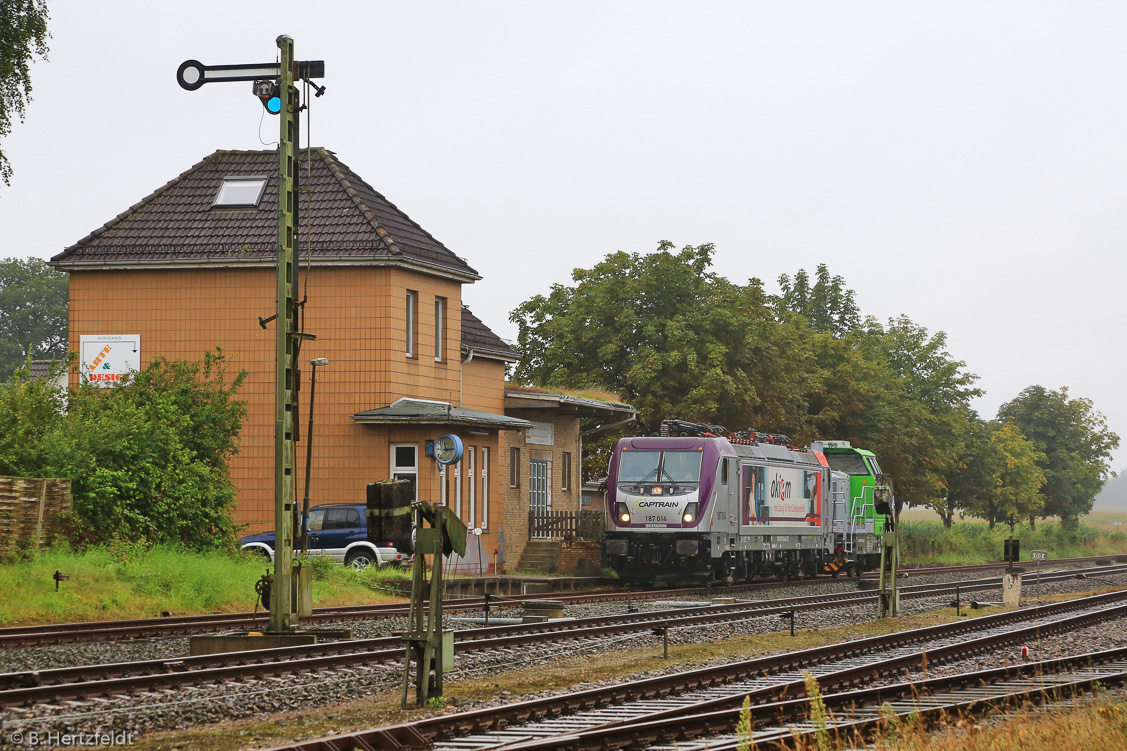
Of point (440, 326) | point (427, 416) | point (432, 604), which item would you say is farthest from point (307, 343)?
point (432, 604)

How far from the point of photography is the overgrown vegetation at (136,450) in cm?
2356

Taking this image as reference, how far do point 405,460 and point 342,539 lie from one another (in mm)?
3054

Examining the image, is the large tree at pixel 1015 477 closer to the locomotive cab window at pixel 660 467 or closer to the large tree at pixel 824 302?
the large tree at pixel 824 302

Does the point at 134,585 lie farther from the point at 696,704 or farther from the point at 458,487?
the point at 696,704

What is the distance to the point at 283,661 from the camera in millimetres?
13789

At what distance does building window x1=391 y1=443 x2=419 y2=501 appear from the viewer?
3180cm

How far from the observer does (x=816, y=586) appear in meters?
34.5

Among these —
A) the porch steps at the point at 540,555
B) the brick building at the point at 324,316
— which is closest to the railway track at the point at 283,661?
the brick building at the point at 324,316

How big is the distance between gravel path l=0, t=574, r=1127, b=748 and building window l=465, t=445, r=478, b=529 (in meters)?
9.80

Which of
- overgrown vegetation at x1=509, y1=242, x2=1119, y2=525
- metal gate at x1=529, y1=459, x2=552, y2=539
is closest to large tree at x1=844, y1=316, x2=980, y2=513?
overgrown vegetation at x1=509, y1=242, x2=1119, y2=525

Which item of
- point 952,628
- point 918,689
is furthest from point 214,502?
point 918,689

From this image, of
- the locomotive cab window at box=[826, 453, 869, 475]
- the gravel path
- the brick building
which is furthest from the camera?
the locomotive cab window at box=[826, 453, 869, 475]

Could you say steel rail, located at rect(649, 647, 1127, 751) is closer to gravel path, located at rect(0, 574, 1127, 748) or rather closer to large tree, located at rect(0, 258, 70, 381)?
gravel path, located at rect(0, 574, 1127, 748)

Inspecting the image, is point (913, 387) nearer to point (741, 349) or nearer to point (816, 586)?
point (741, 349)
